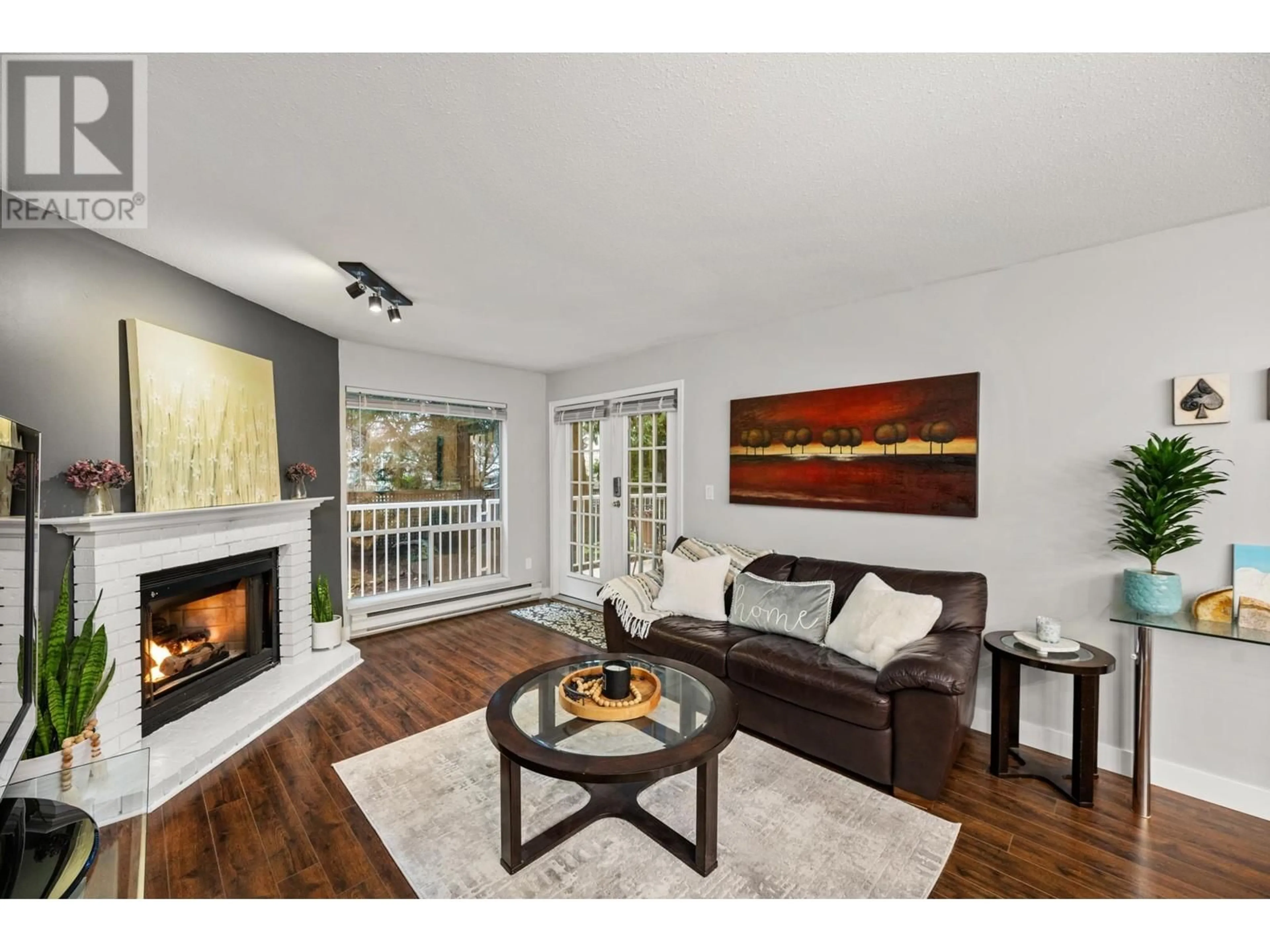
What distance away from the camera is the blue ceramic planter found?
80.4 inches

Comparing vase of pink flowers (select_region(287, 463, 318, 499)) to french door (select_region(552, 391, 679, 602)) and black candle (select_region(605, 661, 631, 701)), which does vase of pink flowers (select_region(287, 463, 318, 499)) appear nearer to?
french door (select_region(552, 391, 679, 602))

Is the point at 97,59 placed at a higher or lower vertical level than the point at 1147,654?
higher

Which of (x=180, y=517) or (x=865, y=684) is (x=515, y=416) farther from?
(x=865, y=684)

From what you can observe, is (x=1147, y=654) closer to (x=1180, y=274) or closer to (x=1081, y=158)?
(x=1180, y=274)

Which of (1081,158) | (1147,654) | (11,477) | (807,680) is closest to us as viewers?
(11,477)

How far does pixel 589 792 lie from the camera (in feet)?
6.89

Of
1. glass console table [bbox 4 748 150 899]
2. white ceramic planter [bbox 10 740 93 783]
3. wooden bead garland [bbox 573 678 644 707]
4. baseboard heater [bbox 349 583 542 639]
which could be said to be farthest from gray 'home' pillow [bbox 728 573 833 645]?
white ceramic planter [bbox 10 740 93 783]

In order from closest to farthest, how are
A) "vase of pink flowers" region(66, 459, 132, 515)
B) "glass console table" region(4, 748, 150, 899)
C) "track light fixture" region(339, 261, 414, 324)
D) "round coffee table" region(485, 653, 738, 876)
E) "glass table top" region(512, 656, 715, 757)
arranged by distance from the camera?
"glass console table" region(4, 748, 150, 899) < "round coffee table" region(485, 653, 738, 876) < "glass table top" region(512, 656, 715, 757) < "vase of pink flowers" region(66, 459, 132, 515) < "track light fixture" region(339, 261, 414, 324)

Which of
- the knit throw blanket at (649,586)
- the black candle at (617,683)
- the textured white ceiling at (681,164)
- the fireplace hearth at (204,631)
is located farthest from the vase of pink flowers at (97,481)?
the knit throw blanket at (649,586)

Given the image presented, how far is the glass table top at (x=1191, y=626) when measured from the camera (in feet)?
5.90

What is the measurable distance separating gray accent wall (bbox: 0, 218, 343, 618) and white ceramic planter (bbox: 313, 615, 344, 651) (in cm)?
144
